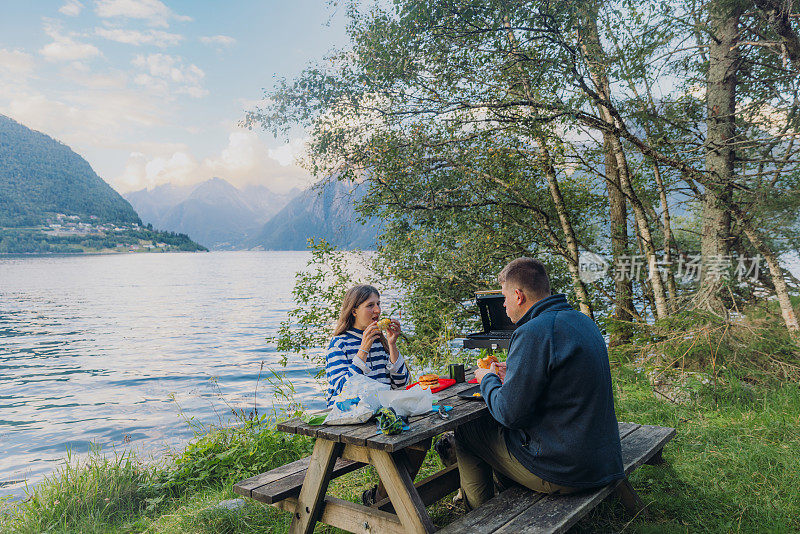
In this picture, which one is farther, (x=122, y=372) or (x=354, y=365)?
(x=122, y=372)

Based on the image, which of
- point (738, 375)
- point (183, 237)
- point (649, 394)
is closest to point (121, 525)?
point (649, 394)

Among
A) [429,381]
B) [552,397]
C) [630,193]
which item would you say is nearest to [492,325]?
[429,381]

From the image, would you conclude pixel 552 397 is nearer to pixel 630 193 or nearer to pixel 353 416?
pixel 353 416

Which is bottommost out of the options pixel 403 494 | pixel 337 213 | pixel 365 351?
pixel 403 494

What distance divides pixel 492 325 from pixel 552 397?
5.64 feet

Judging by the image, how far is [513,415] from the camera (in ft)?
8.02

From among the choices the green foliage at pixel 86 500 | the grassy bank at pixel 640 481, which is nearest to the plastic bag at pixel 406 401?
the grassy bank at pixel 640 481

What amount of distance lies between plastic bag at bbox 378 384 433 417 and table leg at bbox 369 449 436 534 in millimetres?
236

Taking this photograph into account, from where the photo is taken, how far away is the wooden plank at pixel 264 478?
2.95 metres

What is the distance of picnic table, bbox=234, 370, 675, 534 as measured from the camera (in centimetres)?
244

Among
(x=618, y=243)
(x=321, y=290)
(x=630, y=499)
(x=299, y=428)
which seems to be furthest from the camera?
(x=321, y=290)

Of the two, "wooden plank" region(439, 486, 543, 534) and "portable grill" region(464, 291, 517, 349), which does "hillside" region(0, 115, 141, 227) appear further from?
"wooden plank" region(439, 486, 543, 534)

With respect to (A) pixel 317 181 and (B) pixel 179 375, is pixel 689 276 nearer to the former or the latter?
(A) pixel 317 181

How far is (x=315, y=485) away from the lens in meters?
2.78
